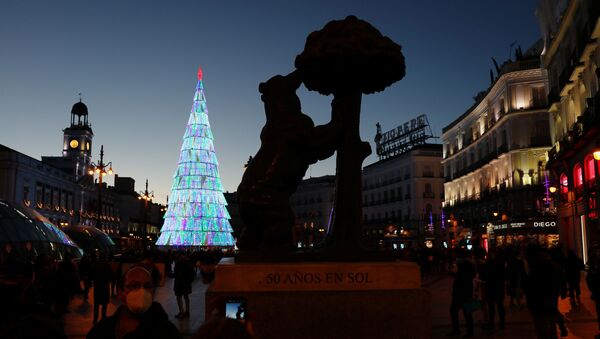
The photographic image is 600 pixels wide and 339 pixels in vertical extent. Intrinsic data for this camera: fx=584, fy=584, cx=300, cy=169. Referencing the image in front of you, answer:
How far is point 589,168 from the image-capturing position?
85.3 ft

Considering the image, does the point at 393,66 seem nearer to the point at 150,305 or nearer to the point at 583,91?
the point at 150,305

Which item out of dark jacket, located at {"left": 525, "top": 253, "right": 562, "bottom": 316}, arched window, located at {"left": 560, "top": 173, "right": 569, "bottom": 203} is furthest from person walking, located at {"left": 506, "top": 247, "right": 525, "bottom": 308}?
arched window, located at {"left": 560, "top": 173, "right": 569, "bottom": 203}

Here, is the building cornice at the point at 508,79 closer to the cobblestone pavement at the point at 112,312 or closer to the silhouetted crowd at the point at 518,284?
the silhouetted crowd at the point at 518,284

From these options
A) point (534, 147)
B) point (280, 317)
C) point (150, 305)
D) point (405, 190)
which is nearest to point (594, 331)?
point (280, 317)

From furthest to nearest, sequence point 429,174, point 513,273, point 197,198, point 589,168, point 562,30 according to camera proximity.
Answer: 1. point 429,174
2. point 197,198
3. point 562,30
4. point 589,168
5. point 513,273

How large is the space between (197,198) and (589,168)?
31503 mm

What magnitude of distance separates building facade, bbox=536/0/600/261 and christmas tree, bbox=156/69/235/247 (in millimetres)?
26928

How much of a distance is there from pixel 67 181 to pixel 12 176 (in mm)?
14715

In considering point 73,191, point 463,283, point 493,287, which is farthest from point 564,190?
point 73,191

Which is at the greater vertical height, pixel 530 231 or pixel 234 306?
pixel 530 231

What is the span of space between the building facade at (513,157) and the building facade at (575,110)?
620 cm

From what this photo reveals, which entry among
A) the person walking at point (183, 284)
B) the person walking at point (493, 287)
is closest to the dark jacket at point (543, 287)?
the person walking at point (493, 287)

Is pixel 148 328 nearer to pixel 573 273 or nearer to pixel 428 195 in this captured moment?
pixel 573 273

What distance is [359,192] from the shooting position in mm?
7352
